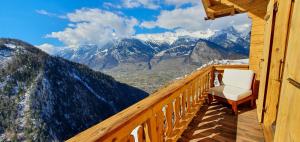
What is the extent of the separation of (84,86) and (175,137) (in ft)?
225

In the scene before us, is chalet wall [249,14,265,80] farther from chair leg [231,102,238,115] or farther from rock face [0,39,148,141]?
rock face [0,39,148,141]

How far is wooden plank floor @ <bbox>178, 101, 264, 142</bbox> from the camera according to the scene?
3.04 m

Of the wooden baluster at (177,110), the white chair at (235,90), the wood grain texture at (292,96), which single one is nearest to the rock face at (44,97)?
the white chair at (235,90)

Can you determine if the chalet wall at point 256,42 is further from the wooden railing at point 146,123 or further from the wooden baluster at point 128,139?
the wooden baluster at point 128,139

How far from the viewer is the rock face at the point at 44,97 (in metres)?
49.6

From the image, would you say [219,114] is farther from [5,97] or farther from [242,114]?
[5,97]

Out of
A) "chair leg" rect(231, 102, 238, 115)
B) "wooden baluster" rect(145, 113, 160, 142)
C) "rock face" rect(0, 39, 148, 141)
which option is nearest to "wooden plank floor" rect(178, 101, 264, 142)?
"chair leg" rect(231, 102, 238, 115)

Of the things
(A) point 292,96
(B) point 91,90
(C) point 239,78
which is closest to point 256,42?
(C) point 239,78

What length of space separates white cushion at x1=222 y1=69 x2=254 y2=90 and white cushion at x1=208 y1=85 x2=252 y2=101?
0.12 meters

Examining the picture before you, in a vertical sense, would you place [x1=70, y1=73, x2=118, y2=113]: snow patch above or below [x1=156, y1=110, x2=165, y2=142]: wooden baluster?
below

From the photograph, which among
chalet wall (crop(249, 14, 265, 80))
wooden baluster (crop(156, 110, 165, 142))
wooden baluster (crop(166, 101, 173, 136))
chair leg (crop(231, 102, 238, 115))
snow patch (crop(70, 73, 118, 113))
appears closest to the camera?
wooden baluster (crop(156, 110, 165, 142))

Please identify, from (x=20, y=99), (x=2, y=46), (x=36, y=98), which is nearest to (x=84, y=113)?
(x=36, y=98)

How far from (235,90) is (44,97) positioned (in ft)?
197

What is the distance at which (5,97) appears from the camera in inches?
2104
